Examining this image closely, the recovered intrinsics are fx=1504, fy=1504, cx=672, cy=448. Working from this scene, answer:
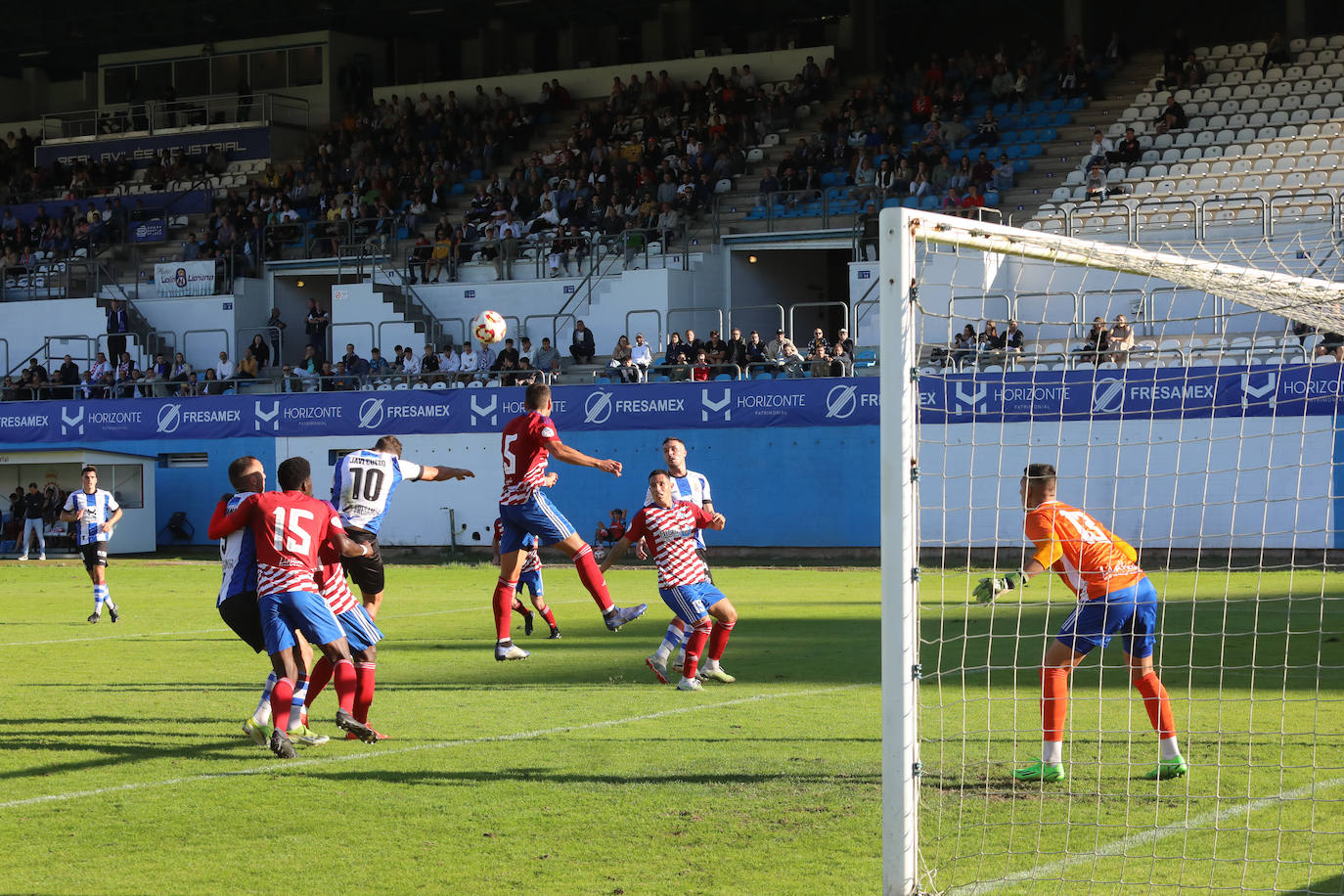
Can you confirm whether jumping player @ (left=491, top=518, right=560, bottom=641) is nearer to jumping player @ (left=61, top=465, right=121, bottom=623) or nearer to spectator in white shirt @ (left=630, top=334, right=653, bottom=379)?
jumping player @ (left=61, top=465, right=121, bottom=623)

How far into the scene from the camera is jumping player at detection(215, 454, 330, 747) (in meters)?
9.45

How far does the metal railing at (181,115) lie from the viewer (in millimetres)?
46938

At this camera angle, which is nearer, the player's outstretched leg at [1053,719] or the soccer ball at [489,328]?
the player's outstretched leg at [1053,719]

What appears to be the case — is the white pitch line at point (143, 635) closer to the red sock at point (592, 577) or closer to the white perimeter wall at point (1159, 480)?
the red sock at point (592, 577)

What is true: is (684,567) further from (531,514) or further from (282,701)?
(282,701)

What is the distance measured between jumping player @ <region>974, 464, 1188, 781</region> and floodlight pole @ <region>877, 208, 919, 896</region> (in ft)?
7.37

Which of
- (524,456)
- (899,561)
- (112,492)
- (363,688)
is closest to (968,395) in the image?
(524,456)

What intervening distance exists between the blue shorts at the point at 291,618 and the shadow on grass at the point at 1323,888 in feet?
18.3

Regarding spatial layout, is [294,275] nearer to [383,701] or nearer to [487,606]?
[487,606]

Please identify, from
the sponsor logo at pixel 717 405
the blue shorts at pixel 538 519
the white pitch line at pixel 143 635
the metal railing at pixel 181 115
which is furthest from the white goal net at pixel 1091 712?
the metal railing at pixel 181 115

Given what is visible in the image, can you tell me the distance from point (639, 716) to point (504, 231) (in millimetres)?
27385

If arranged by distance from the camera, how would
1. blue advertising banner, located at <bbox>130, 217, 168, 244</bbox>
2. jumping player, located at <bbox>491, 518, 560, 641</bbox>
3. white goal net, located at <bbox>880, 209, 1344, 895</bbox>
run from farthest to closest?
1. blue advertising banner, located at <bbox>130, 217, 168, 244</bbox>
2. jumping player, located at <bbox>491, 518, 560, 641</bbox>
3. white goal net, located at <bbox>880, 209, 1344, 895</bbox>

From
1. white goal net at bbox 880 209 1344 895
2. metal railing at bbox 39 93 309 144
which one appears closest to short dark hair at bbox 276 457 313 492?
white goal net at bbox 880 209 1344 895

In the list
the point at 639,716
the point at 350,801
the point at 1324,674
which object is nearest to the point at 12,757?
the point at 350,801
